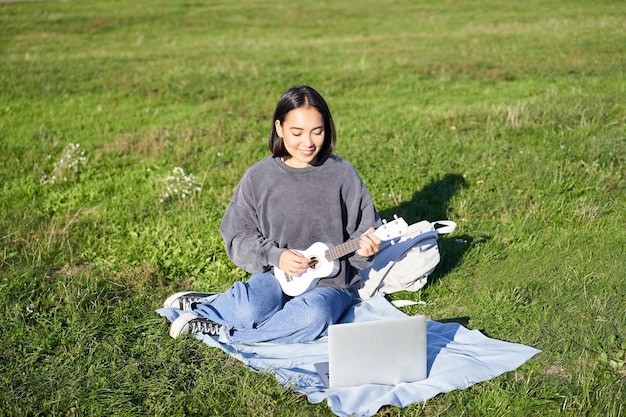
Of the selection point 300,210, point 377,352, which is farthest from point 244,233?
point 377,352

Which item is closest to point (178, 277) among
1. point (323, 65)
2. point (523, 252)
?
point (523, 252)

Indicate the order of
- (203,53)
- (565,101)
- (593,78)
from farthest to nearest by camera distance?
(203,53), (593,78), (565,101)

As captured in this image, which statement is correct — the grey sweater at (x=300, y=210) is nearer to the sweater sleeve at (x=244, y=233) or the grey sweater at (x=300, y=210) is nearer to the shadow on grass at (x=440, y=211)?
the sweater sleeve at (x=244, y=233)

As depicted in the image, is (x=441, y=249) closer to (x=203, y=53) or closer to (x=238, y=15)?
(x=203, y=53)

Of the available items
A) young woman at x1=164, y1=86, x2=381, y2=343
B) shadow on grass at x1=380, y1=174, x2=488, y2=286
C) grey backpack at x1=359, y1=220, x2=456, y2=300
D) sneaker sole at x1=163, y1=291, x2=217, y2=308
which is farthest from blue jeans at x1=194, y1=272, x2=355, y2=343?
shadow on grass at x1=380, y1=174, x2=488, y2=286

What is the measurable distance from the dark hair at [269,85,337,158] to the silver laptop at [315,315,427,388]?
150cm

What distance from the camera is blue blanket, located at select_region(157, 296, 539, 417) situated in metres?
4.05

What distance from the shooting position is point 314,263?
5.00 meters

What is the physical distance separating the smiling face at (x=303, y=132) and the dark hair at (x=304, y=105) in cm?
3

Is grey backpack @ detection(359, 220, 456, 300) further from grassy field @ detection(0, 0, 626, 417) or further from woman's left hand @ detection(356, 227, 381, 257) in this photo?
woman's left hand @ detection(356, 227, 381, 257)

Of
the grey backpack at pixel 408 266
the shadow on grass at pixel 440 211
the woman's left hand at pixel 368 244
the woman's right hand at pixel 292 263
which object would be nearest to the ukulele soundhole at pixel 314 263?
the woman's right hand at pixel 292 263

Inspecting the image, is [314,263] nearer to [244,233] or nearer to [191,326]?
[244,233]

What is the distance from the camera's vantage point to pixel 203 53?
17.7 metres

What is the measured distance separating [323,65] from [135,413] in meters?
12.3
